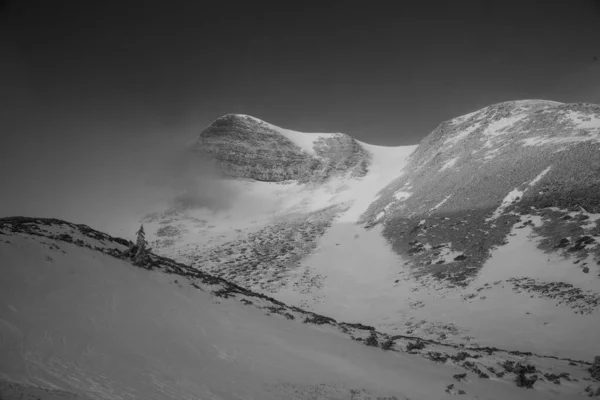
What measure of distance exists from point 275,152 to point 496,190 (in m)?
88.9

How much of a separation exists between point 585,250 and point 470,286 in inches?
372

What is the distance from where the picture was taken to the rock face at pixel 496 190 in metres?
33.7

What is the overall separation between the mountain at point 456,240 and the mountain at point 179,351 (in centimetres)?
822

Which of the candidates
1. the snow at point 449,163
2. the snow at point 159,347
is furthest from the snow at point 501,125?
the snow at point 159,347

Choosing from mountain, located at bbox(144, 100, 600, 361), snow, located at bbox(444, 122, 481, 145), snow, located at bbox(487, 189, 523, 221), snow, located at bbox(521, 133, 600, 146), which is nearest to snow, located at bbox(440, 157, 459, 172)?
mountain, located at bbox(144, 100, 600, 361)

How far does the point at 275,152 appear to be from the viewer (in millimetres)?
123938

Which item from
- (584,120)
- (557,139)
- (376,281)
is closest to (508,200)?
(557,139)

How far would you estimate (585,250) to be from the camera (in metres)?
26.5

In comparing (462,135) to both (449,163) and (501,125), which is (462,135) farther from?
(449,163)

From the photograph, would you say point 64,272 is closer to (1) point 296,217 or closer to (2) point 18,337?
(2) point 18,337

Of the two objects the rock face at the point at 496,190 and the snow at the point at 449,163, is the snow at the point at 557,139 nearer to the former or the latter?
the rock face at the point at 496,190

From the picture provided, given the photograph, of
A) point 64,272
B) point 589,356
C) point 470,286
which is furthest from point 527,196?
point 64,272

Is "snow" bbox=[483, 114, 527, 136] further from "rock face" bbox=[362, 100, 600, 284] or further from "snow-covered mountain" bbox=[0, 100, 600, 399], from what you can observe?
"snow-covered mountain" bbox=[0, 100, 600, 399]

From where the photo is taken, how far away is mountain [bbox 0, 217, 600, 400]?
689cm
